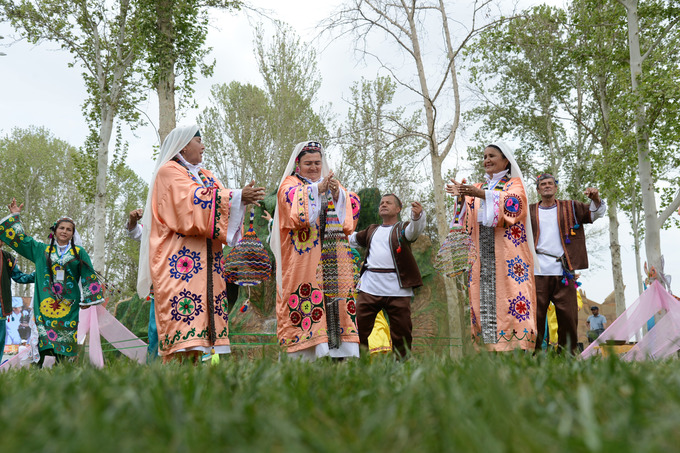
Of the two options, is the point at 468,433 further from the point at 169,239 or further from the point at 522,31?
the point at 522,31

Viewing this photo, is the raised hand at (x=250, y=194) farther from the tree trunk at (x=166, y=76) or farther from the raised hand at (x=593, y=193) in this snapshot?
the tree trunk at (x=166, y=76)

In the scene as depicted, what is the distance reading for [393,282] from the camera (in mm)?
6410

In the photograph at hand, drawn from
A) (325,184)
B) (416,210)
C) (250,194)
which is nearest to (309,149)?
(325,184)

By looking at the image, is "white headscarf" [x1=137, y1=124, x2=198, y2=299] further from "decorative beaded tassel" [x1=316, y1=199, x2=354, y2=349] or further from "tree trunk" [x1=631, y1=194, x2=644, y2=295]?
"tree trunk" [x1=631, y1=194, x2=644, y2=295]

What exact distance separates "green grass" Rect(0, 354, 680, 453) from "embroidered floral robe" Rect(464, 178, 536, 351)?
12.4 ft

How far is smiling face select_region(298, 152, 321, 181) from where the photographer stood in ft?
17.5

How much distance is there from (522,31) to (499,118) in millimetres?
12972

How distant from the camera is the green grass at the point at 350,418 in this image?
0.82m

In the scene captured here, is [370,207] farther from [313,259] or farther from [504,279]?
[313,259]

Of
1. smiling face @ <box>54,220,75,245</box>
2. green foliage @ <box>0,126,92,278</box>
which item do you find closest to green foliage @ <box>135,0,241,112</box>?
smiling face @ <box>54,220,75,245</box>

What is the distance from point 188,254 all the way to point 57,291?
10.3 feet

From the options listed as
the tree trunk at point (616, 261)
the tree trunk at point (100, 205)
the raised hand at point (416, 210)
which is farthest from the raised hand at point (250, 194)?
the tree trunk at point (616, 261)

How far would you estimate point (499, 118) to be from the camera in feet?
78.7

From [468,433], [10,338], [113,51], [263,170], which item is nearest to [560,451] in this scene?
[468,433]
